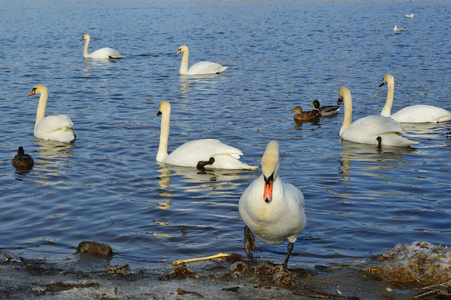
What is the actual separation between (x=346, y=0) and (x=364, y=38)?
49653 millimetres

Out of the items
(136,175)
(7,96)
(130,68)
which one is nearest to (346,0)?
(130,68)

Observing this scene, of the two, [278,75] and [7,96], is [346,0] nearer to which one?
[278,75]

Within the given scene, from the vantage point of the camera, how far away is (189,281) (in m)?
6.19

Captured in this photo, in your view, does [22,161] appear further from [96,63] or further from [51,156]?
[96,63]

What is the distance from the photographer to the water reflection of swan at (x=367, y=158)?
1149 cm

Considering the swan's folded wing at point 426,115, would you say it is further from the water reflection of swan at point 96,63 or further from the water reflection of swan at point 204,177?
the water reflection of swan at point 96,63

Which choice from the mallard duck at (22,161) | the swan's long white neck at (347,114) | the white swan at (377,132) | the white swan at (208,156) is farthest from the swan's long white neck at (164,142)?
the swan's long white neck at (347,114)

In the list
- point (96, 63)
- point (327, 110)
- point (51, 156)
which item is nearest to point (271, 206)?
point (51, 156)

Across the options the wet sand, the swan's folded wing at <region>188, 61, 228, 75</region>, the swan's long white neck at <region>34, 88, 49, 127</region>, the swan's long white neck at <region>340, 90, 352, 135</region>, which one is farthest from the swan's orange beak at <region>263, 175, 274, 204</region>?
the swan's folded wing at <region>188, 61, 228, 75</region>

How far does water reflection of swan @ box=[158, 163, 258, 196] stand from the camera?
10.5 metres

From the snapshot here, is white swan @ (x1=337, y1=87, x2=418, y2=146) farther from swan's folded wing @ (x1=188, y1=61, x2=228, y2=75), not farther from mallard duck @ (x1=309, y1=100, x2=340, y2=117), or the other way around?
swan's folded wing @ (x1=188, y1=61, x2=228, y2=75)

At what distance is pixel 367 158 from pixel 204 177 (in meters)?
3.41

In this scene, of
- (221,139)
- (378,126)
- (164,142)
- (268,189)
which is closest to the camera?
(268,189)

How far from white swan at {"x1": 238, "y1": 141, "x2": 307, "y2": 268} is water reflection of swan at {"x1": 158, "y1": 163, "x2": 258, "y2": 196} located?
3.92 metres
